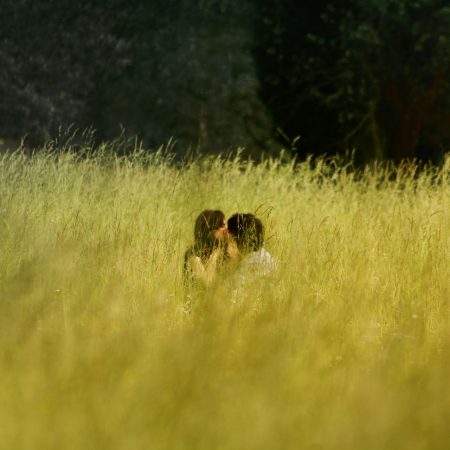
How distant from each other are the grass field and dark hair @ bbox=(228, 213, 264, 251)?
143 mm

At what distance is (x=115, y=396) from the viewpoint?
348 cm

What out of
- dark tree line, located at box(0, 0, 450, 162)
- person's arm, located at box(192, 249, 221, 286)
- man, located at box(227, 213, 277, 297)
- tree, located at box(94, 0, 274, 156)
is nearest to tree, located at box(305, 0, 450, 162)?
dark tree line, located at box(0, 0, 450, 162)

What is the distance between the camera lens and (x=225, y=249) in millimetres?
6227

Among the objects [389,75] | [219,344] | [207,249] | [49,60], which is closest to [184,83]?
[49,60]

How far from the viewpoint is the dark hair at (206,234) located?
623 centimetres

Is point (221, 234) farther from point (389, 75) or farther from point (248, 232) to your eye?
point (389, 75)

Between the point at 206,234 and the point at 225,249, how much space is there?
0.80ft

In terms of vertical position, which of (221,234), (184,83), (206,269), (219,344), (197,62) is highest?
(197,62)

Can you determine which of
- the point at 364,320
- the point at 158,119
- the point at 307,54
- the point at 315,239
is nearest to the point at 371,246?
the point at 315,239

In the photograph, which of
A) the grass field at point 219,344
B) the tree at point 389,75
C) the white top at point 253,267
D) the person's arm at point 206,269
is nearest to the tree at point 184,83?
the tree at point 389,75

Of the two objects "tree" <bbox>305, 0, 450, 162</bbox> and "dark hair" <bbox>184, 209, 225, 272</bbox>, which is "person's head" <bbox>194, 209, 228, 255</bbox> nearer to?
"dark hair" <bbox>184, 209, 225, 272</bbox>

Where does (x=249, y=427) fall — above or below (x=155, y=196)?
below

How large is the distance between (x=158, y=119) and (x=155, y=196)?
4.55 metres

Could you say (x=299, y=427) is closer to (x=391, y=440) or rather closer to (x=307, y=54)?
(x=391, y=440)
